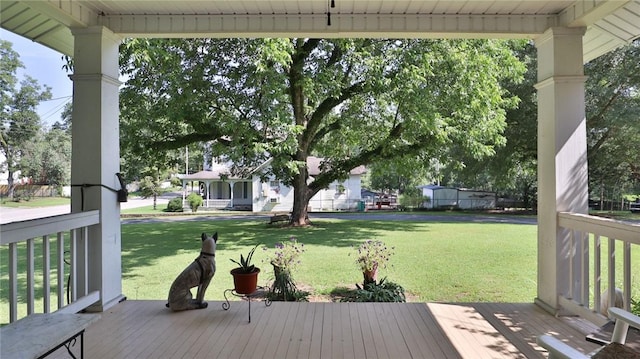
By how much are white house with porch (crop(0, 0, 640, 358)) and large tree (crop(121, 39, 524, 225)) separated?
442 cm

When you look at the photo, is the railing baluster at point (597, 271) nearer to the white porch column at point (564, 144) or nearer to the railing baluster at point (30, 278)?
the white porch column at point (564, 144)

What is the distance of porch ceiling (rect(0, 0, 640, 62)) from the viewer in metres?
3.16

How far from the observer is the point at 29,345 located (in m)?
1.60

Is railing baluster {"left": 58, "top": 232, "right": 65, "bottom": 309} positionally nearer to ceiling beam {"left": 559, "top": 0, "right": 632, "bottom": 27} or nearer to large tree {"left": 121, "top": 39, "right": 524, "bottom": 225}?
ceiling beam {"left": 559, "top": 0, "right": 632, "bottom": 27}

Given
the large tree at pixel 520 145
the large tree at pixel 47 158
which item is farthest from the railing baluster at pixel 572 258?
the large tree at pixel 520 145

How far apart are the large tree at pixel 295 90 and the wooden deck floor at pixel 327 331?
581cm

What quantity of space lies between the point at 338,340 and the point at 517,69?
10.1m

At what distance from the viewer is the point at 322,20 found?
11.0 feet

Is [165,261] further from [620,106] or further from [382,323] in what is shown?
[620,106]

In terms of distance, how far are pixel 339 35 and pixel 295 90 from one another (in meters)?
7.76

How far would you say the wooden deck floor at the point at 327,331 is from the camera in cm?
252

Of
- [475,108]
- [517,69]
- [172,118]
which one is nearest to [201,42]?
[172,118]

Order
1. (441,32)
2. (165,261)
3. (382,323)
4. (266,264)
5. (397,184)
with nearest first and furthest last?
1. (382,323)
2. (441,32)
3. (266,264)
4. (165,261)
5. (397,184)

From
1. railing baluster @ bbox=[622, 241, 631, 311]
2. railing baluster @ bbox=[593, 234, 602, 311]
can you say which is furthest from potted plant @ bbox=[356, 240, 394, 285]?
railing baluster @ bbox=[622, 241, 631, 311]
